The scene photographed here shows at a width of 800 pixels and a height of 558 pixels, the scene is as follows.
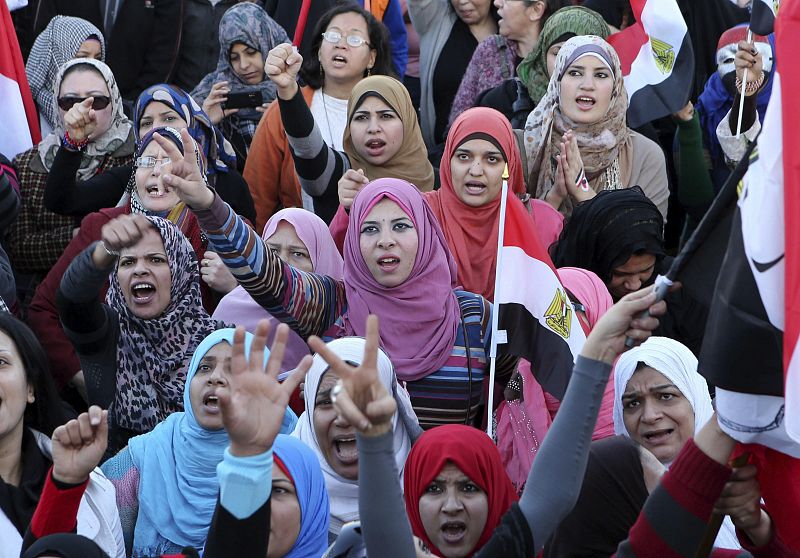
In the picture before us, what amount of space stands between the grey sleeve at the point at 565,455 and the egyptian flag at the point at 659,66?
3.41 meters

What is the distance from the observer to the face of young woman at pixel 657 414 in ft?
14.3

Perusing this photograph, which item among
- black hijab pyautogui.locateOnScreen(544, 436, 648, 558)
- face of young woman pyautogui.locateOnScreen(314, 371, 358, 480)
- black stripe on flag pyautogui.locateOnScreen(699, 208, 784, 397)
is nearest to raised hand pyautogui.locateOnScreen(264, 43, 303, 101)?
face of young woman pyautogui.locateOnScreen(314, 371, 358, 480)

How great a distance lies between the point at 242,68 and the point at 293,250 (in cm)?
189

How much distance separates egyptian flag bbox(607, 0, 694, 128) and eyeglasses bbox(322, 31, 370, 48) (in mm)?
1227

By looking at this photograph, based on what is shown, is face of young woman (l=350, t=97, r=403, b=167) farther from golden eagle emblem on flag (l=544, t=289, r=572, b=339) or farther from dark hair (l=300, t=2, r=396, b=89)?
golden eagle emblem on flag (l=544, t=289, r=572, b=339)

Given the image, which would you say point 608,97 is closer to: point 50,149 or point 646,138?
point 646,138

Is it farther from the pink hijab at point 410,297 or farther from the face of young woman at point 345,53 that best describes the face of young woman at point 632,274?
the face of young woman at point 345,53

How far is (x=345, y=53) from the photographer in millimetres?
6691

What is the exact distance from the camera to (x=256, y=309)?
535cm

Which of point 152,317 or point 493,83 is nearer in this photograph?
point 152,317

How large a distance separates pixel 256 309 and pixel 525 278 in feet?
3.55

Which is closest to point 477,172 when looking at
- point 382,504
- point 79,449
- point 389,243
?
point 389,243

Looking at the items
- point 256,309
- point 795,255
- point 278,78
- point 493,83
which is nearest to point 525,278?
point 256,309

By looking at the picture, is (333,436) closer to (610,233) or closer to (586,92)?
(610,233)
